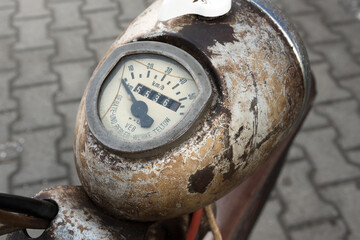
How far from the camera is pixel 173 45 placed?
99 centimetres

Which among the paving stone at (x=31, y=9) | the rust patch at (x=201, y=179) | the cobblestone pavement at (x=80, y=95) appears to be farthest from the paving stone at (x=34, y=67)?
the rust patch at (x=201, y=179)

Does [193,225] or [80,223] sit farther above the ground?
[80,223]

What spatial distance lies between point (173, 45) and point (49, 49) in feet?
7.97

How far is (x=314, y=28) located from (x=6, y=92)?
2.28 meters

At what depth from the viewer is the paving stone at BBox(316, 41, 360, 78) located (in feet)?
10.0

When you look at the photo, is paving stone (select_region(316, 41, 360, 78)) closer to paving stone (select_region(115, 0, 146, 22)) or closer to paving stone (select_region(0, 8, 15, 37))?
paving stone (select_region(115, 0, 146, 22))

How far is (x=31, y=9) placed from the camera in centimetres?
347

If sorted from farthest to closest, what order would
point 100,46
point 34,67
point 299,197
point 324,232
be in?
point 100,46
point 34,67
point 299,197
point 324,232

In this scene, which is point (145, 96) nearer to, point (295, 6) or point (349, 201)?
point (349, 201)

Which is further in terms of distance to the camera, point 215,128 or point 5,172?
point 5,172

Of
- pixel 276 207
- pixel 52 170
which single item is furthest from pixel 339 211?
pixel 52 170

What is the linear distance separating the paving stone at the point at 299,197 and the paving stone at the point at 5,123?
1.70 meters

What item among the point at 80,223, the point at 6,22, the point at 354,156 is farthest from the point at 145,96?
the point at 6,22

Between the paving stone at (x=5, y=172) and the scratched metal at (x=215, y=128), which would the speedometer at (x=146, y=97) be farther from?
the paving stone at (x=5, y=172)
